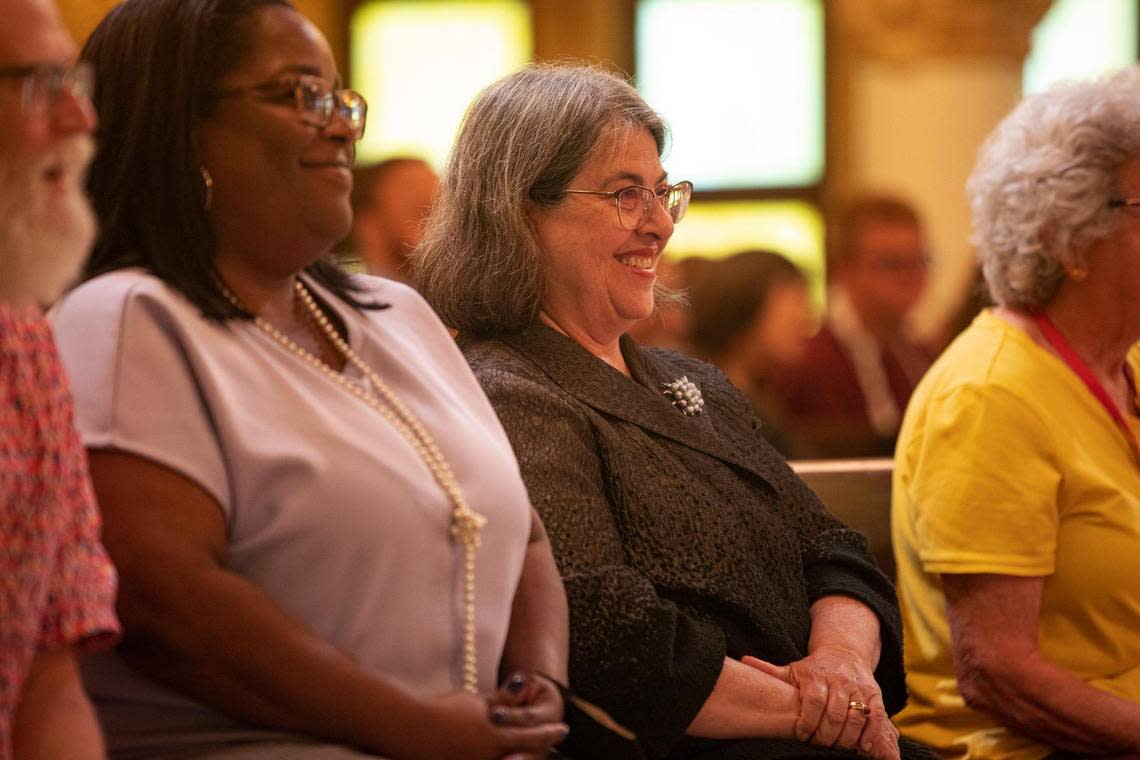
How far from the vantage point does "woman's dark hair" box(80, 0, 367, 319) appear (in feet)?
6.12

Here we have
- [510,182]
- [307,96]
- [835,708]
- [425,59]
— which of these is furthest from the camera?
[425,59]

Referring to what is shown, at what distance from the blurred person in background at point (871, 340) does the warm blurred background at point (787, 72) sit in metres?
2.64

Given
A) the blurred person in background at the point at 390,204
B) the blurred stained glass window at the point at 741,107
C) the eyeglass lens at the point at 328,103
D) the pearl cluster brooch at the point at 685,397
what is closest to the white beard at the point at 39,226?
the eyeglass lens at the point at 328,103

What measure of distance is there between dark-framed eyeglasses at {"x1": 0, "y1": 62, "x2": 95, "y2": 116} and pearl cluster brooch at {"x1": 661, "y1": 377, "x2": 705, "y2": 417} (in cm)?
138

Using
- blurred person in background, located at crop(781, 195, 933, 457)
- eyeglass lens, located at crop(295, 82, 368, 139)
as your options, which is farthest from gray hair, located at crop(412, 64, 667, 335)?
blurred person in background, located at crop(781, 195, 933, 457)

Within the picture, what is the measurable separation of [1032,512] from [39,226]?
1799 mm

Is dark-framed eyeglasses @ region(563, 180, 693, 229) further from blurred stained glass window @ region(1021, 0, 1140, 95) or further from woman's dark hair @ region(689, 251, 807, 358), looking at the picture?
blurred stained glass window @ region(1021, 0, 1140, 95)

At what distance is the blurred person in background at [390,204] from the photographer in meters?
4.48

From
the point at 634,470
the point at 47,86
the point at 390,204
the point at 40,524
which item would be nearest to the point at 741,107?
the point at 390,204

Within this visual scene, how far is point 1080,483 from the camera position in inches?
110

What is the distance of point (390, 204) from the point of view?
4504mm

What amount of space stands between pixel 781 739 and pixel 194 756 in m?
0.97

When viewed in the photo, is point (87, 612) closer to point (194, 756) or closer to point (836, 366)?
point (194, 756)

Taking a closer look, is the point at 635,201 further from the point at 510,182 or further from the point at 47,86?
the point at 47,86
